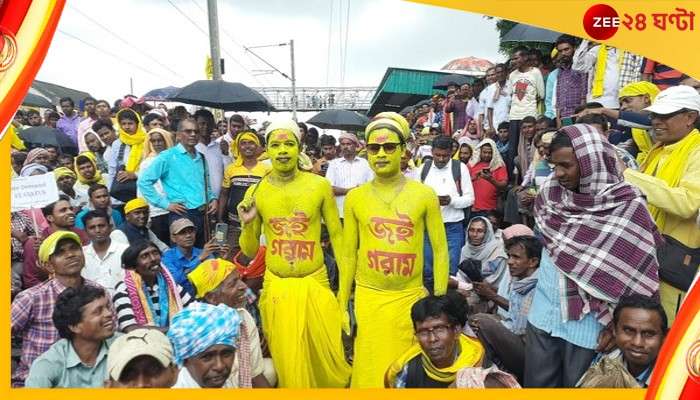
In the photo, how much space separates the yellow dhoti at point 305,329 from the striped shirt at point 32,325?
104cm

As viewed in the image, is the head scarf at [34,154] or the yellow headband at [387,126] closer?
the yellow headband at [387,126]

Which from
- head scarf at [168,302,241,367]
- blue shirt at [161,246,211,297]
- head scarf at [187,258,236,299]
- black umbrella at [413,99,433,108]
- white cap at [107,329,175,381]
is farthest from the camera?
black umbrella at [413,99,433,108]

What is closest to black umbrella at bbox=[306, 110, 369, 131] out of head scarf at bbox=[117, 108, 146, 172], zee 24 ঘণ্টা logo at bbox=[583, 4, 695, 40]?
head scarf at bbox=[117, 108, 146, 172]

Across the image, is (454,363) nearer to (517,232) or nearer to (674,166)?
(517,232)

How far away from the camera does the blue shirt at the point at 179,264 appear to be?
3396 millimetres

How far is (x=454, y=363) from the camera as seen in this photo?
255 centimetres

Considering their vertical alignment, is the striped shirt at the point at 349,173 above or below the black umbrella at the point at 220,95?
below

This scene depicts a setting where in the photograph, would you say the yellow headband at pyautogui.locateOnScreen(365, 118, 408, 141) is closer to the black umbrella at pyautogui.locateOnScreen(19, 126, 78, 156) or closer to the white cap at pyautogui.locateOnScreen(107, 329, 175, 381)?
the white cap at pyautogui.locateOnScreen(107, 329, 175, 381)

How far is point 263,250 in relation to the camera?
3406mm

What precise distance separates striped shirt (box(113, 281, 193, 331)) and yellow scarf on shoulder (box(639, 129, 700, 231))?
7.70ft

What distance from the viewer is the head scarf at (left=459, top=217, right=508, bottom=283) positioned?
412cm

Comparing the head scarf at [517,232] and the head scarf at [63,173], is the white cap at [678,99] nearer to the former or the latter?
the head scarf at [517,232]

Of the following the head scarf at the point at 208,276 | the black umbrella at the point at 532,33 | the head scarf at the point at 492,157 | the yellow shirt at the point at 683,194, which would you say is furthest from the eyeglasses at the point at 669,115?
the head scarf at the point at 492,157

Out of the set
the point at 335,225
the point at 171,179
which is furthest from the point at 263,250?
the point at 171,179
